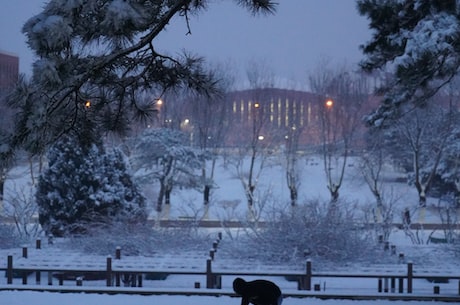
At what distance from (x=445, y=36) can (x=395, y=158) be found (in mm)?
27561

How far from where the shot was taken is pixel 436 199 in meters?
30.4

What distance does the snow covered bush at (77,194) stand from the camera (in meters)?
16.7

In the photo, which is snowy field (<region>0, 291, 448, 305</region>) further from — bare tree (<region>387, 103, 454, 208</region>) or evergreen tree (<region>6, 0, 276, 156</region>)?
bare tree (<region>387, 103, 454, 208</region>)

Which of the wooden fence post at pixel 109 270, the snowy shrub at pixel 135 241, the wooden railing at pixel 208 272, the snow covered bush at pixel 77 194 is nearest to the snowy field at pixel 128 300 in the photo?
the wooden railing at pixel 208 272

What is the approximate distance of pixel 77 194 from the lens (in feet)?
55.4

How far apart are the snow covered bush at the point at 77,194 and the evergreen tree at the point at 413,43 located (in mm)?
10364

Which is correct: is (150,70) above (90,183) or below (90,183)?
above

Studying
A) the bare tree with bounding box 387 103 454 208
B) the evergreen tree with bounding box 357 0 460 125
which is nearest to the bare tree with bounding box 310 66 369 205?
the bare tree with bounding box 387 103 454 208

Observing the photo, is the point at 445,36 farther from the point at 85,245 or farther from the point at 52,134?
the point at 85,245

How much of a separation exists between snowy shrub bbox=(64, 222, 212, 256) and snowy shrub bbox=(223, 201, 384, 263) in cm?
165

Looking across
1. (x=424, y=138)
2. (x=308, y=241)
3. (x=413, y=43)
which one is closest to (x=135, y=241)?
(x=308, y=241)

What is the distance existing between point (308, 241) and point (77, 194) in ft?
→ 24.0

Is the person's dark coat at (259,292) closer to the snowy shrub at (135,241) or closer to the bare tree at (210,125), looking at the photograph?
the snowy shrub at (135,241)

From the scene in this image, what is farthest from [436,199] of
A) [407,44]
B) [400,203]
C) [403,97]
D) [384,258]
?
[407,44]
